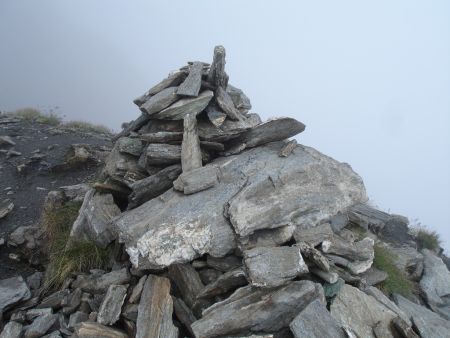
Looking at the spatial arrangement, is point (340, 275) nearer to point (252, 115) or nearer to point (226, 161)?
point (226, 161)

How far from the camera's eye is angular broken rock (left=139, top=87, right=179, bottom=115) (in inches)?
368

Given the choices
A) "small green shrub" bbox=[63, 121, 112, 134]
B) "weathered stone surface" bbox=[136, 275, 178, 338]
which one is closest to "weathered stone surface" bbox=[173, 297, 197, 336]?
"weathered stone surface" bbox=[136, 275, 178, 338]

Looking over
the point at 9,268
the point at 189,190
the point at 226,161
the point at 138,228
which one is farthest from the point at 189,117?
the point at 9,268

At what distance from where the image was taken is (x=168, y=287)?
6785 millimetres

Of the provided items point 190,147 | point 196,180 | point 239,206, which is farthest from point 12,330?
point 190,147

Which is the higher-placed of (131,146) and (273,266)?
(131,146)

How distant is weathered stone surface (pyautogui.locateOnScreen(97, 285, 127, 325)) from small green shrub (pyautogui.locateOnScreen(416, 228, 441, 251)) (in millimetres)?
11888

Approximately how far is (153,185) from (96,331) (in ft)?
A: 11.7

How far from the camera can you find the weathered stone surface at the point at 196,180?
791 cm

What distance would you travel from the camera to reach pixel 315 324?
18.8 feet

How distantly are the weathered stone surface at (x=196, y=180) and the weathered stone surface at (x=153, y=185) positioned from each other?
1.84 feet

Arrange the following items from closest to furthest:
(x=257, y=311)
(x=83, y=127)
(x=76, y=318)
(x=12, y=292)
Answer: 1. (x=257, y=311)
2. (x=76, y=318)
3. (x=12, y=292)
4. (x=83, y=127)

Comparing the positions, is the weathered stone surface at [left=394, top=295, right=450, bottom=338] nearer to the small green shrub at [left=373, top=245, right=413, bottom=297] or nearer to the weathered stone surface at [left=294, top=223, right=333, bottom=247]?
the small green shrub at [left=373, top=245, right=413, bottom=297]

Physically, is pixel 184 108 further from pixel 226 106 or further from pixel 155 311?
pixel 155 311
